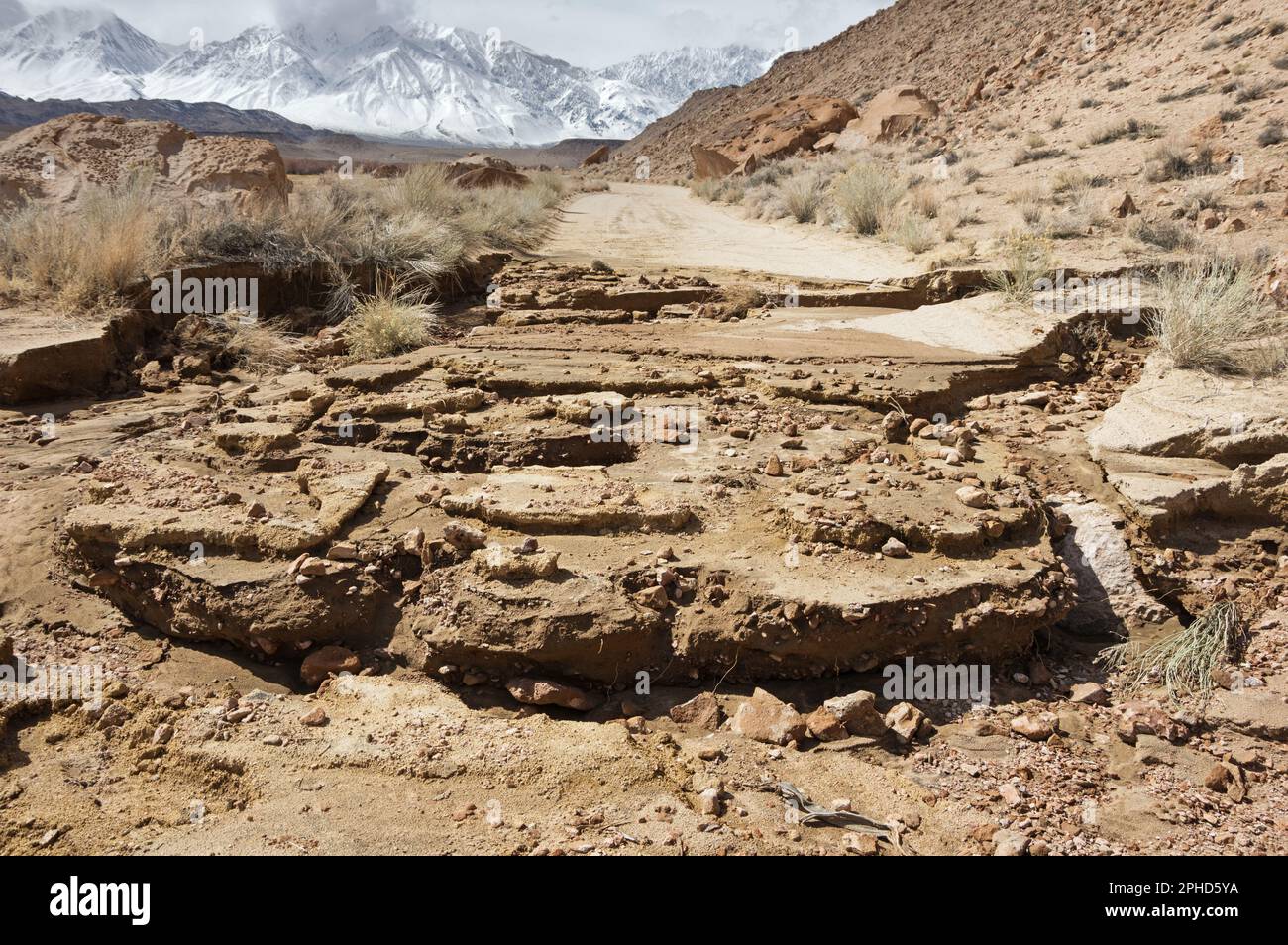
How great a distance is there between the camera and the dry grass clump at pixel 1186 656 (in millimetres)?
2783

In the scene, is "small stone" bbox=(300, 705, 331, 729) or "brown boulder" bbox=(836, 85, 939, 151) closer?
"small stone" bbox=(300, 705, 331, 729)

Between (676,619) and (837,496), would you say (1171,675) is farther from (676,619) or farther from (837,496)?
(676,619)

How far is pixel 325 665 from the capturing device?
9.14 feet

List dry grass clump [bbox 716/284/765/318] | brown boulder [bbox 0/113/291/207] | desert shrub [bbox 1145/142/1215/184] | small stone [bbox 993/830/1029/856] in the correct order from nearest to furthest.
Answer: small stone [bbox 993/830/1029/856] → dry grass clump [bbox 716/284/765/318] → brown boulder [bbox 0/113/291/207] → desert shrub [bbox 1145/142/1215/184]

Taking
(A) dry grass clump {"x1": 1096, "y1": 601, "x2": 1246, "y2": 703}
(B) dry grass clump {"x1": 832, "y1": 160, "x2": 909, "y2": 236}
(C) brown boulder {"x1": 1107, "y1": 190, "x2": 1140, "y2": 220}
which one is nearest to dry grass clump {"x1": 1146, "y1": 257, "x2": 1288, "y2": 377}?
(A) dry grass clump {"x1": 1096, "y1": 601, "x2": 1246, "y2": 703}

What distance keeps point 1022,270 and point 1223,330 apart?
1.54 metres

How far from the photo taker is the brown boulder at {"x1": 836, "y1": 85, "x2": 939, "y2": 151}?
2072 centimetres

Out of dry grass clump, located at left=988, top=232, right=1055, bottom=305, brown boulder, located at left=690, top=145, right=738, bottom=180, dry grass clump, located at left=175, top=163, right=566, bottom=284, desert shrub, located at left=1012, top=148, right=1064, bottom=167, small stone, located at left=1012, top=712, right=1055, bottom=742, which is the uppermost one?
brown boulder, located at left=690, top=145, right=738, bottom=180

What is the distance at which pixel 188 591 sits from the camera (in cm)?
293

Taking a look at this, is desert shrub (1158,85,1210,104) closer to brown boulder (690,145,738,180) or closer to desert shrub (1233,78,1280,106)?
desert shrub (1233,78,1280,106)

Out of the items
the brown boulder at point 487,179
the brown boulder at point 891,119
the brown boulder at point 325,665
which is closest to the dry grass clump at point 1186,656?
the brown boulder at point 325,665

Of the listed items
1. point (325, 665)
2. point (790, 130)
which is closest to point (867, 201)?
point (325, 665)

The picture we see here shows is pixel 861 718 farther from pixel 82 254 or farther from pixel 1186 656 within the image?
pixel 82 254

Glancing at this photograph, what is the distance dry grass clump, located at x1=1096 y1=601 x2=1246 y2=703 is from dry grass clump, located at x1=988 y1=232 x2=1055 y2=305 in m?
3.20
